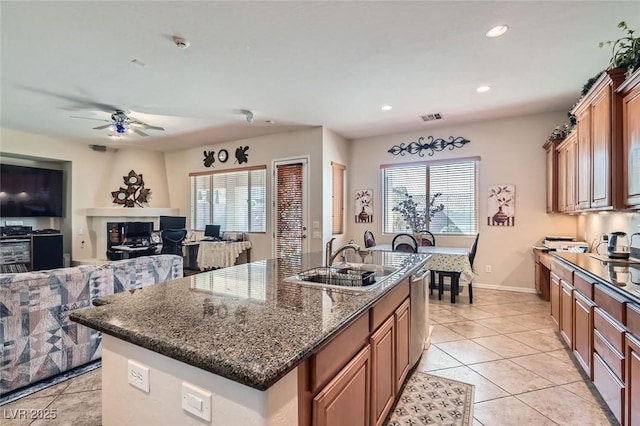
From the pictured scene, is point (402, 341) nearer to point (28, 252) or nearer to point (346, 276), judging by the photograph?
point (346, 276)

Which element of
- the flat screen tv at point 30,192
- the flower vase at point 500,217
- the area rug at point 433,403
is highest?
the flat screen tv at point 30,192

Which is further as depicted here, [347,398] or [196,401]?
[347,398]

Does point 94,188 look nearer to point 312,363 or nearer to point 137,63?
point 137,63

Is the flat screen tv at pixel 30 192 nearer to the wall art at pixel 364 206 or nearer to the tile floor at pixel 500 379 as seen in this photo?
the tile floor at pixel 500 379

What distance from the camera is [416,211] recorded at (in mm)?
5766

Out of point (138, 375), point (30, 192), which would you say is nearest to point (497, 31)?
point (138, 375)

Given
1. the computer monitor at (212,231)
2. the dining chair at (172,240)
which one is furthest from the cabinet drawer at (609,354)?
the computer monitor at (212,231)

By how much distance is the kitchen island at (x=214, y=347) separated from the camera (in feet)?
2.75

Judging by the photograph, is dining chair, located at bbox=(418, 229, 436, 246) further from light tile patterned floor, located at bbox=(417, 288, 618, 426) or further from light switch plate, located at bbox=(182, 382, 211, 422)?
light switch plate, located at bbox=(182, 382, 211, 422)

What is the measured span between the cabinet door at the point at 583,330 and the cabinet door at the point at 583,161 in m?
1.23

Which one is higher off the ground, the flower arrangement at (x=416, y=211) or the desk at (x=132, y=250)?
the flower arrangement at (x=416, y=211)

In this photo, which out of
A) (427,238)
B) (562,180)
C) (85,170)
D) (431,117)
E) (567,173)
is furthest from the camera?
(85,170)

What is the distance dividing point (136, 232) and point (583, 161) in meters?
7.33

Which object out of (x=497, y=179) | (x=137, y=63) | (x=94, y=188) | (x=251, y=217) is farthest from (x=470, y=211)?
(x=94, y=188)
